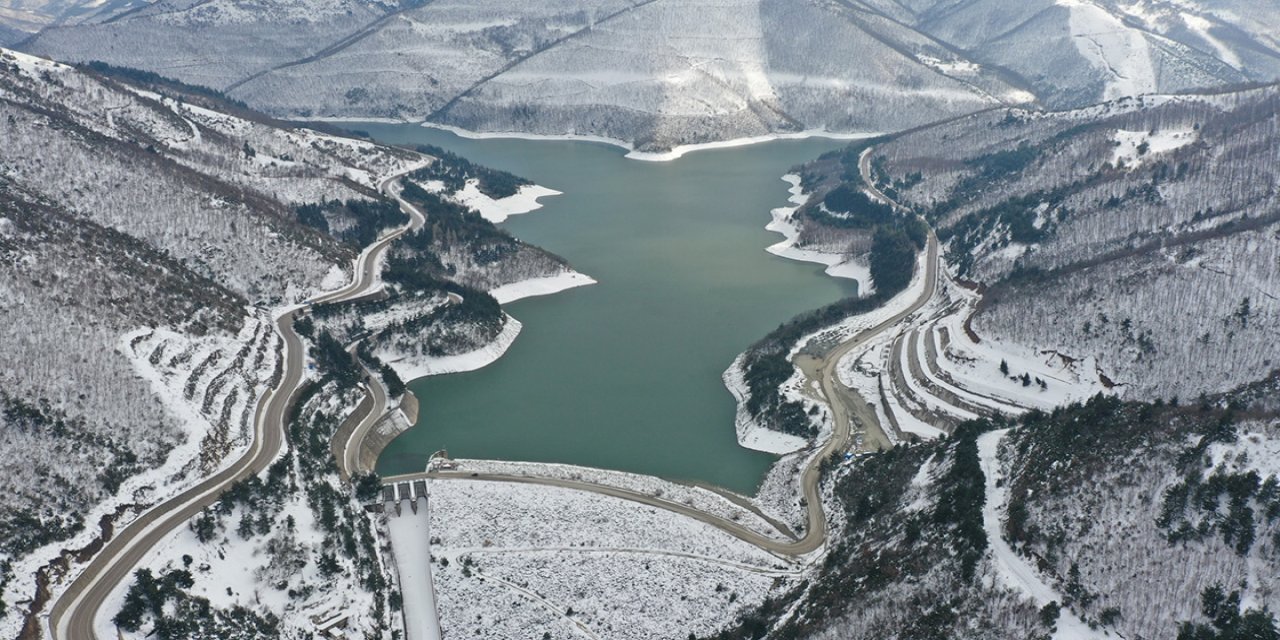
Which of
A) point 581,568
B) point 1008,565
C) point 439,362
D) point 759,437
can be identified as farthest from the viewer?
point 439,362

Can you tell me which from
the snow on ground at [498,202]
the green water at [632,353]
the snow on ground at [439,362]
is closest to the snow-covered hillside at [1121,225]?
the green water at [632,353]

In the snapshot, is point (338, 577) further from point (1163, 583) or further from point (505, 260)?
point (505, 260)

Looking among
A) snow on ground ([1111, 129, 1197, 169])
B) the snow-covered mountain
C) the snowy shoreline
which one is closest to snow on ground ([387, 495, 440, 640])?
the snow-covered mountain

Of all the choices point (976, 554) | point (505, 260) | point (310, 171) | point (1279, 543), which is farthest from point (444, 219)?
point (1279, 543)

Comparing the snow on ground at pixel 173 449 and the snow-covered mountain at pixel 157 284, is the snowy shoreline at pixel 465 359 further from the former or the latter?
the snow on ground at pixel 173 449

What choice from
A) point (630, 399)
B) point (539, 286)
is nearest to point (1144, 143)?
point (539, 286)

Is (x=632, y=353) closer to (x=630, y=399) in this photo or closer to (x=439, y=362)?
(x=630, y=399)
